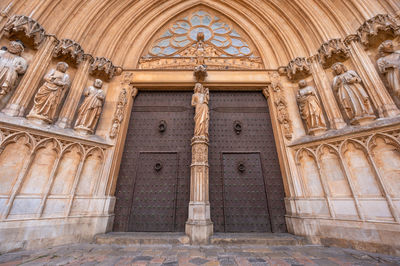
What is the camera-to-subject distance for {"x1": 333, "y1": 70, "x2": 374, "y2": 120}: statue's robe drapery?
12.1 ft

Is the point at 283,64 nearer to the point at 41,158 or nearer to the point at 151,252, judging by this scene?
the point at 151,252

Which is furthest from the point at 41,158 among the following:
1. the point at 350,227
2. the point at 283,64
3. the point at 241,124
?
the point at 283,64

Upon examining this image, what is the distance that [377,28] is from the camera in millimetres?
3955

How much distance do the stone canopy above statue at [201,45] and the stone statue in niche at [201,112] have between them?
4.59 ft

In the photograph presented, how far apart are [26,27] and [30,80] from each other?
1323 millimetres

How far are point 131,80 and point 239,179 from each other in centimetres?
471

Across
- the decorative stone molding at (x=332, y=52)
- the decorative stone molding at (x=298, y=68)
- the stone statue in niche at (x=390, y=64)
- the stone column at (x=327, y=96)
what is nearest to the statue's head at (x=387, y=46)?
the stone statue in niche at (x=390, y=64)

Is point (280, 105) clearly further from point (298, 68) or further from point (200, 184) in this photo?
point (200, 184)

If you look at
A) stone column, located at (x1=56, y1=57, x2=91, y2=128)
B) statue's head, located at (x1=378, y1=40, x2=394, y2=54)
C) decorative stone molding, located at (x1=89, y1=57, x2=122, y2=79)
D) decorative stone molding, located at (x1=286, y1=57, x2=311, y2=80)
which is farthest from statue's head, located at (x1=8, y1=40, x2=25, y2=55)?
statue's head, located at (x1=378, y1=40, x2=394, y2=54)

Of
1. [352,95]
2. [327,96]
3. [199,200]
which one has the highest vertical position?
[327,96]

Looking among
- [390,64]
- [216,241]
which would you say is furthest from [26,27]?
[390,64]

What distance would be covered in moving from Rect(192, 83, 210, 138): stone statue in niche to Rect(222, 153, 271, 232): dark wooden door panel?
110 centimetres

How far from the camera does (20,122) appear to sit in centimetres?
337

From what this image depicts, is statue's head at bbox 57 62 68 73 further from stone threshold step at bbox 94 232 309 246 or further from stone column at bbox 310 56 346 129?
stone column at bbox 310 56 346 129
